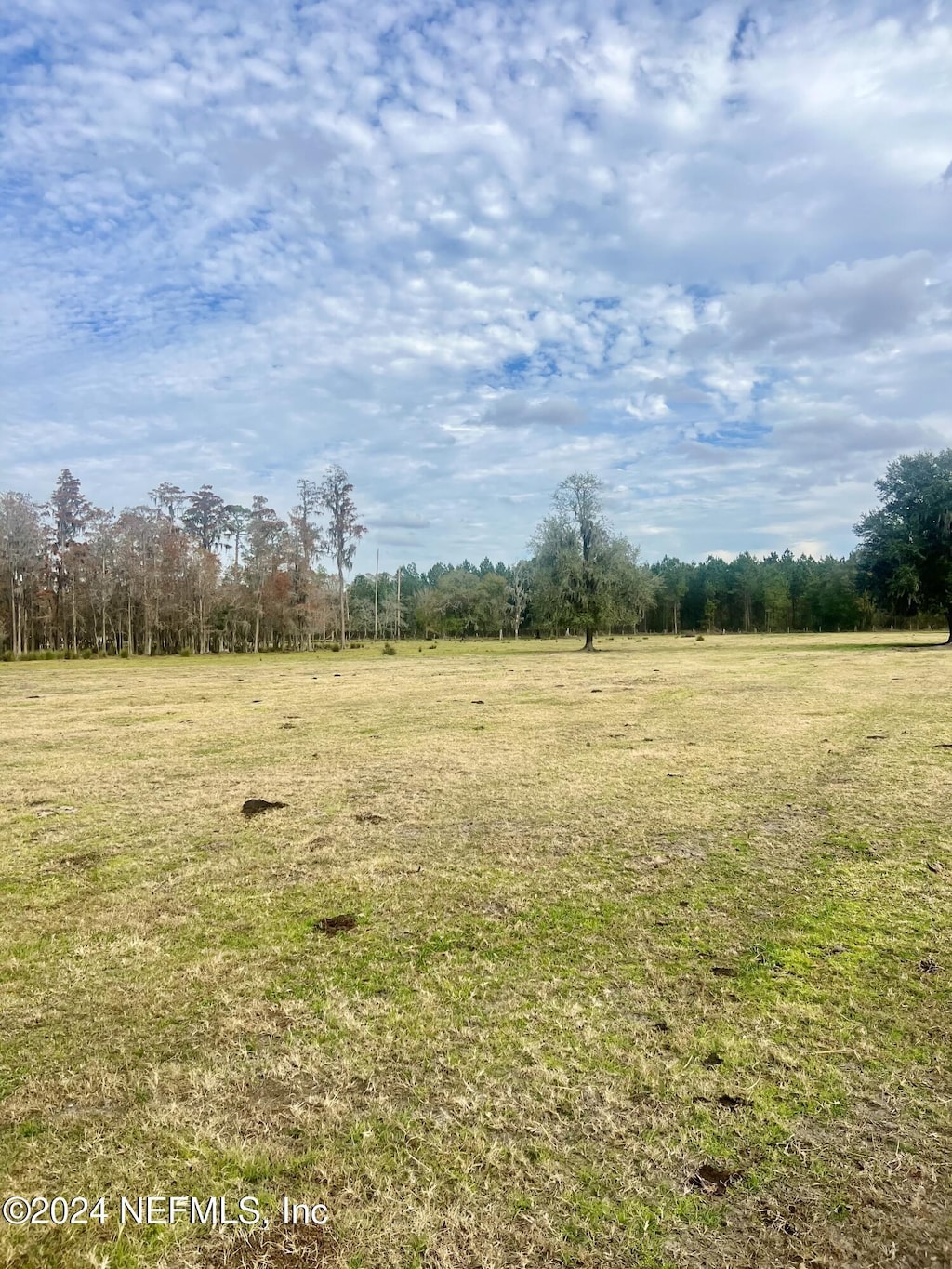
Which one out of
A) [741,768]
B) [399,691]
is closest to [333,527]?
[399,691]

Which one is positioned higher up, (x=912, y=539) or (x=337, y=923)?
(x=912, y=539)

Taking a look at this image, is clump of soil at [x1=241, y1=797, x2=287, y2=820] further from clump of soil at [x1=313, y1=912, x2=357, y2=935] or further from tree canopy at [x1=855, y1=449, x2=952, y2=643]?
tree canopy at [x1=855, y1=449, x2=952, y2=643]

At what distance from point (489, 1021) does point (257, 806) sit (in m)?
4.39

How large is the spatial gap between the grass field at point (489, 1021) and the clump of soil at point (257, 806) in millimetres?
110

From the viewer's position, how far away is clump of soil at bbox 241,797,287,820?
6.59 m

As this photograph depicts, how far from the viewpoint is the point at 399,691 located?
1912cm

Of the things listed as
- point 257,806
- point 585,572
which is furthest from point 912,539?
point 257,806

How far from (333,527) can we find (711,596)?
2908 inches

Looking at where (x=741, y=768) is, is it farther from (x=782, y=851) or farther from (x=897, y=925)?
(x=897, y=925)

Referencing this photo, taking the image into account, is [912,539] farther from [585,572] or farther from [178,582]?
[178,582]

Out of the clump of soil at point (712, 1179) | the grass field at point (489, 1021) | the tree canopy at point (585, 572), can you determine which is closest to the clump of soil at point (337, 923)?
the grass field at point (489, 1021)

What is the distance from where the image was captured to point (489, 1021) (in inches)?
119

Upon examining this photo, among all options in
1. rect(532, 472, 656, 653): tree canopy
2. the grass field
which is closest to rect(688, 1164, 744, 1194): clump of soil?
the grass field

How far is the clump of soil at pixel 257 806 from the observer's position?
6.59 metres
